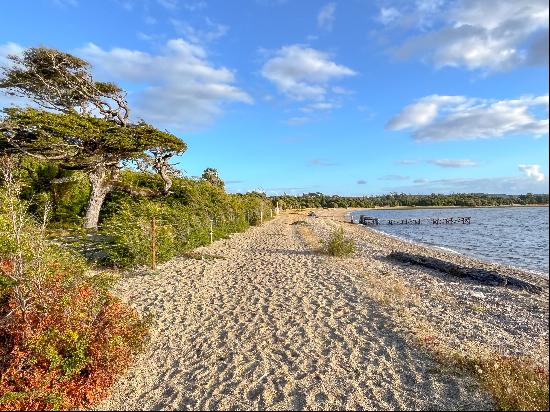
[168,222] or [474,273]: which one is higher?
[168,222]

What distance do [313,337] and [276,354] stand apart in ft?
3.23

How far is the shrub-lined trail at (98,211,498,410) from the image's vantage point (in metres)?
5.00

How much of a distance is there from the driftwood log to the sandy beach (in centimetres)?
54

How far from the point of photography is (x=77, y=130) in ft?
53.9

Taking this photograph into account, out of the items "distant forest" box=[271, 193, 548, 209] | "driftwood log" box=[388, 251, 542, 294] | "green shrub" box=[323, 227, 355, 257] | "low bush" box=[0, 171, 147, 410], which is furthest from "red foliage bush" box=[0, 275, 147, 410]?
"distant forest" box=[271, 193, 548, 209]

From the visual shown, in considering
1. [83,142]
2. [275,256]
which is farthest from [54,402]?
[83,142]

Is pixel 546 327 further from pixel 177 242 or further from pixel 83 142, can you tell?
pixel 83 142

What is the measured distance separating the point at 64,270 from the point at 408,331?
6.61 meters

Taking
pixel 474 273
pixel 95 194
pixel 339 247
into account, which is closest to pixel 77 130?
pixel 95 194

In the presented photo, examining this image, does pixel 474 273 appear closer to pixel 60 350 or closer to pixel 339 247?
pixel 339 247

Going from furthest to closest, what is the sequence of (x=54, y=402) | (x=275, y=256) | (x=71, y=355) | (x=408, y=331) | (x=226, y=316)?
(x=275, y=256) → (x=226, y=316) → (x=408, y=331) → (x=71, y=355) → (x=54, y=402)

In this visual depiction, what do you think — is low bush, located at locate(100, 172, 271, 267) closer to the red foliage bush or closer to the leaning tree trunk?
the leaning tree trunk

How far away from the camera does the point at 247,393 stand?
16.9 ft

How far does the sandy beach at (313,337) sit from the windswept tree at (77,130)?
7.89 meters
